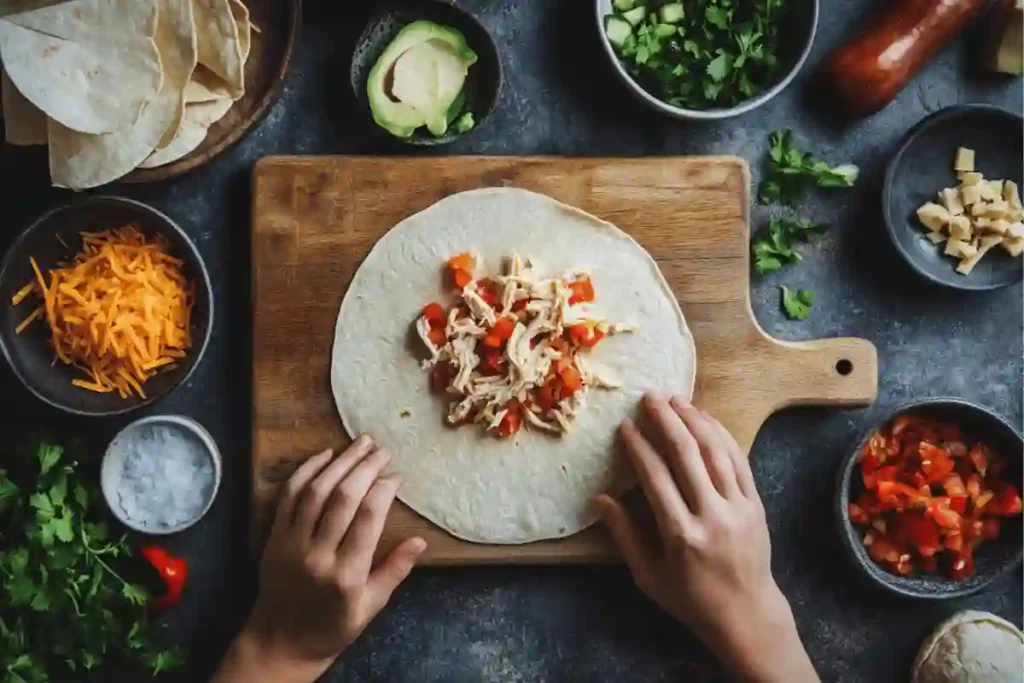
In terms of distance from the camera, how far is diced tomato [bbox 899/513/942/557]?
2414mm

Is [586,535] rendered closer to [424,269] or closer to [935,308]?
[424,269]

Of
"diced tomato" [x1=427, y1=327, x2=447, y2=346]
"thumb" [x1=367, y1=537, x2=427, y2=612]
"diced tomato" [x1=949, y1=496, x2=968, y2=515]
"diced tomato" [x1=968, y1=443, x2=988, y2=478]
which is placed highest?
"diced tomato" [x1=427, y1=327, x2=447, y2=346]

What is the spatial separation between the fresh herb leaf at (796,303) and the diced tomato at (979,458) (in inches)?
19.1

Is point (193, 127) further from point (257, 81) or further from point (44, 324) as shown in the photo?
point (44, 324)

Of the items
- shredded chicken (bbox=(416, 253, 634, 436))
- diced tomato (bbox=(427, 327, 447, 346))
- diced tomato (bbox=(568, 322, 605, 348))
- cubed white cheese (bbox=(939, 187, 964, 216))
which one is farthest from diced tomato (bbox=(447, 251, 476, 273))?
cubed white cheese (bbox=(939, 187, 964, 216))

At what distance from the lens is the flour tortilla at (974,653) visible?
241cm

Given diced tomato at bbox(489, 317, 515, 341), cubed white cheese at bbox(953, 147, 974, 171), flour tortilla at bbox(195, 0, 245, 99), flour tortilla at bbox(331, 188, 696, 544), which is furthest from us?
cubed white cheese at bbox(953, 147, 974, 171)

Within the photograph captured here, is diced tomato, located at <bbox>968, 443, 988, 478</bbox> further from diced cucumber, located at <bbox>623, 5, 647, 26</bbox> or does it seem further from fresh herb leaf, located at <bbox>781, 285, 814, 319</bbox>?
diced cucumber, located at <bbox>623, 5, 647, 26</bbox>

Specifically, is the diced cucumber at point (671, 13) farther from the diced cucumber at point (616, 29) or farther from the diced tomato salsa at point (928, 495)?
the diced tomato salsa at point (928, 495)

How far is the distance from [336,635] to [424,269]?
821mm

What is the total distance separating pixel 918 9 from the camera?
95.5 inches

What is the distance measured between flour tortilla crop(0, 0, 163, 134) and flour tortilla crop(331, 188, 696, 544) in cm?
61

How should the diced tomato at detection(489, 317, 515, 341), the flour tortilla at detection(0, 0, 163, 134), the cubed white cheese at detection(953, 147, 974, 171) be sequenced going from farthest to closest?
1. the cubed white cheese at detection(953, 147, 974, 171)
2. the diced tomato at detection(489, 317, 515, 341)
3. the flour tortilla at detection(0, 0, 163, 134)

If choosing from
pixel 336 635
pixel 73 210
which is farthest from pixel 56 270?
pixel 336 635
